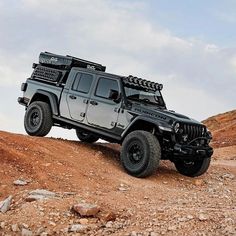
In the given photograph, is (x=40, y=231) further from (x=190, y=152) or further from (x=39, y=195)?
(x=190, y=152)

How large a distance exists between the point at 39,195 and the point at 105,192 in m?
1.36

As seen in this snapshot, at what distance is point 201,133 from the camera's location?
36.6 ft

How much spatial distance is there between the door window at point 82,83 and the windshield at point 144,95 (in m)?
1.14

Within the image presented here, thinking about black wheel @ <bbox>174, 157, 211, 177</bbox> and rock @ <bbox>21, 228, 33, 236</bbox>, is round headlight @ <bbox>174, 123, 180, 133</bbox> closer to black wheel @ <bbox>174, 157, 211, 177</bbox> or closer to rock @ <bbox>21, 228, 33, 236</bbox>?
black wheel @ <bbox>174, 157, 211, 177</bbox>

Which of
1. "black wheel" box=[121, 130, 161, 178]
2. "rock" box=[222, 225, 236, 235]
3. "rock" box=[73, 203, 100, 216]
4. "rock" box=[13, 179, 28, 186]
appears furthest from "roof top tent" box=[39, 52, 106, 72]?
"rock" box=[222, 225, 236, 235]

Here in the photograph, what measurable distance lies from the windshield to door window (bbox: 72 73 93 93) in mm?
1144

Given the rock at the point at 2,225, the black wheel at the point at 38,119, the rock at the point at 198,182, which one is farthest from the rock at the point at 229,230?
the black wheel at the point at 38,119

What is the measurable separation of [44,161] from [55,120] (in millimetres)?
2985

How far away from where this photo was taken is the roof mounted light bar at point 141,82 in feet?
37.6

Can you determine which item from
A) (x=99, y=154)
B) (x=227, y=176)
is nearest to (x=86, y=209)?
(x=99, y=154)

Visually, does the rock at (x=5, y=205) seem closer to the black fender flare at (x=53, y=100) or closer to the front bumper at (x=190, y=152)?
the front bumper at (x=190, y=152)

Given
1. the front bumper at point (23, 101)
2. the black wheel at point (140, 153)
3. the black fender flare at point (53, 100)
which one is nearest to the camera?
the black wheel at point (140, 153)

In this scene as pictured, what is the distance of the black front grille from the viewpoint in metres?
10.7

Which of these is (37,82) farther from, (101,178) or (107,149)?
(101,178)
